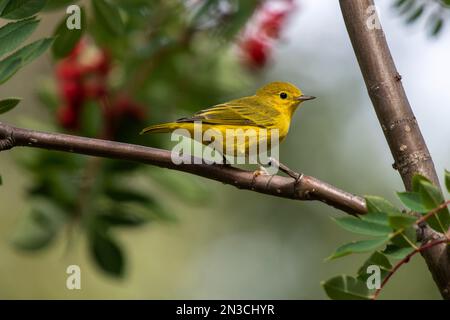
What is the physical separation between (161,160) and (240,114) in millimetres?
1419

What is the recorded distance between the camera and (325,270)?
6.89m

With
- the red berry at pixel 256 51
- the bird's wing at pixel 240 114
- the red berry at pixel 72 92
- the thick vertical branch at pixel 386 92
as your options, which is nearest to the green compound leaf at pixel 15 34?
the thick vertical branch at pixel 386 92

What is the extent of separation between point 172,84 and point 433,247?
2.30 metres

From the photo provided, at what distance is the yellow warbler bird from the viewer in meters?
2.95

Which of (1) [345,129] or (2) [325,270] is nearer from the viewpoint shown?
(2) [325,270]

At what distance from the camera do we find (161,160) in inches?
76.1

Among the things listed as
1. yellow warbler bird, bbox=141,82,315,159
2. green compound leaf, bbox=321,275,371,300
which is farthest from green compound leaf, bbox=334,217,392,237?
yellow warbler bird, bbox=141,82,315,159

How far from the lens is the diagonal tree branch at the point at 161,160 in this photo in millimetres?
1868

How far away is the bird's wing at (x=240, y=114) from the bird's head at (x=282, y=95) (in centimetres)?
11

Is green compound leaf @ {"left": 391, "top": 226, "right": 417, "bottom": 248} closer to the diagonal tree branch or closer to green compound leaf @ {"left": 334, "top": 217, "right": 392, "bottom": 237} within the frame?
green compound leaf @ {"left": 334, "top": 217, "right": 392, "bottom": 237}

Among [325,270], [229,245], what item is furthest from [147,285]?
[325,270]

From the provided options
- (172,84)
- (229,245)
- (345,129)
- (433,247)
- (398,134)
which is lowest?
(433,247)

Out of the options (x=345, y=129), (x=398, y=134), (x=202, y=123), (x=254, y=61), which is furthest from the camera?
(x=345, y=129)

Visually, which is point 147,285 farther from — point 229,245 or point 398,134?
point 398,134
